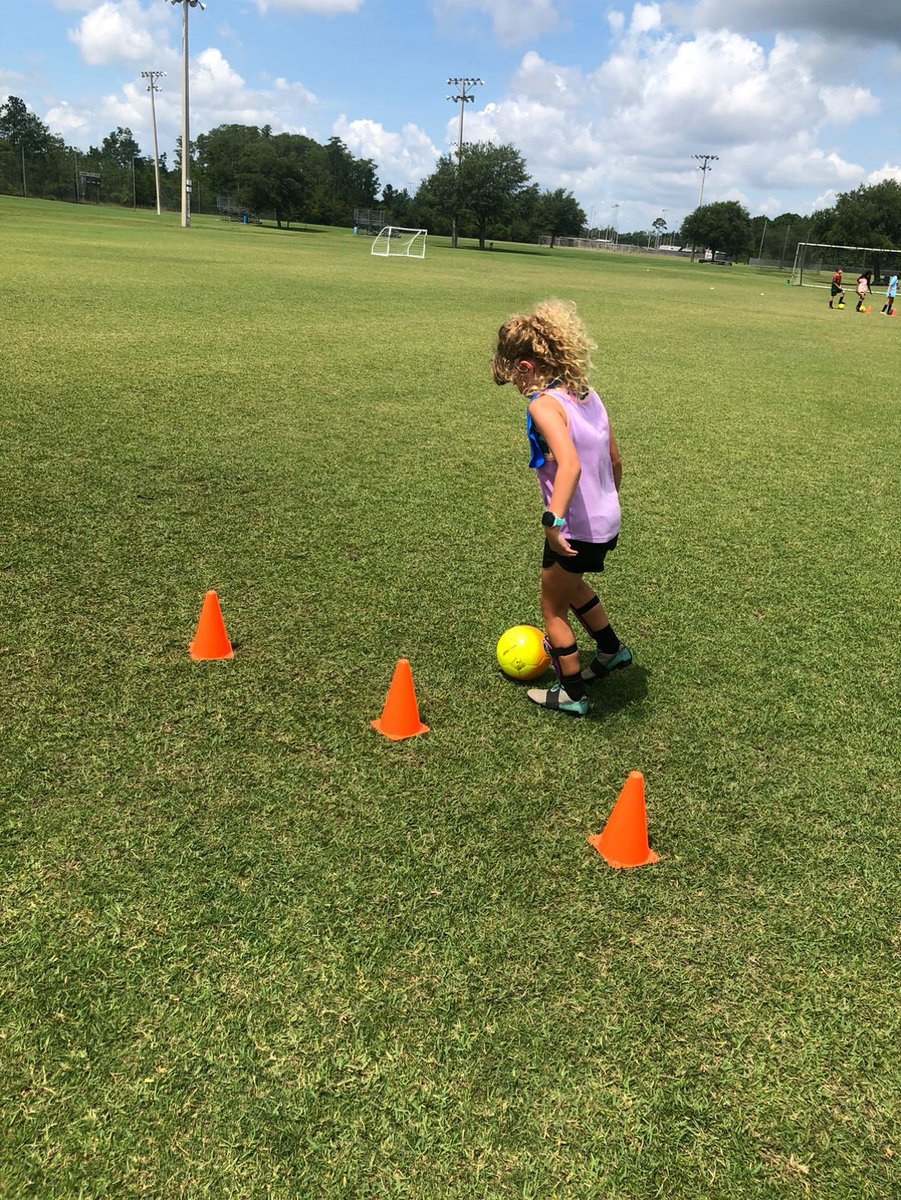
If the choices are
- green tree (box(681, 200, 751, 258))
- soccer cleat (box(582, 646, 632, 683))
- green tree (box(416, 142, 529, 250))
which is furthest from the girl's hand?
green tree (box(681, 200, 751, 258))

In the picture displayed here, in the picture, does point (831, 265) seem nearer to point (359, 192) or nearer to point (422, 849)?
point (422, 849)

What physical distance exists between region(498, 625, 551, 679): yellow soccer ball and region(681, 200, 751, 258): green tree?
122 metres

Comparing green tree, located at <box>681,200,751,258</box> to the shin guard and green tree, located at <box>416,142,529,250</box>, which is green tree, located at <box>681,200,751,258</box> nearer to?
green tree, located at <box>416,142,529,250</box>

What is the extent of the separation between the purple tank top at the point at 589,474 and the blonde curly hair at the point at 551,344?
0.24ft

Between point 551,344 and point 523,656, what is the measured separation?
4.67 ft

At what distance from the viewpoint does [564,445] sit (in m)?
3.27

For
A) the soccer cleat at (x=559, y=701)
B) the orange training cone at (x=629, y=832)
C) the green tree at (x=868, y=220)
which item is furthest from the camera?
the green tree at (x=868, y=220)

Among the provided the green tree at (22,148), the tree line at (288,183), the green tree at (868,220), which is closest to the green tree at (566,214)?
the tree line at (288,183)

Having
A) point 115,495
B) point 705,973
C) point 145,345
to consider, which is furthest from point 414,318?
point 705,973

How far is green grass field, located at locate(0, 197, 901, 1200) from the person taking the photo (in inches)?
79.3

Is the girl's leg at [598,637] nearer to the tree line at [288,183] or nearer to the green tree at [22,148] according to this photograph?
the tree line at [288,183]

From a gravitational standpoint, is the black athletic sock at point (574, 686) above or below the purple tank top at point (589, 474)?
below

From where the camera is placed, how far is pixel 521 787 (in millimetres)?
3283

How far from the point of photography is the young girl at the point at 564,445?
332cm
